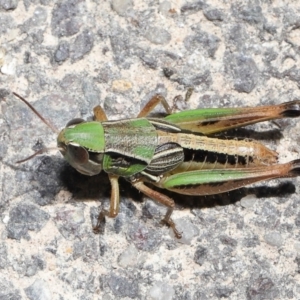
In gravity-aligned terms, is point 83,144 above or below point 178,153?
above

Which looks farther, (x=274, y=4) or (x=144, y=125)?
(x=274, y=4)

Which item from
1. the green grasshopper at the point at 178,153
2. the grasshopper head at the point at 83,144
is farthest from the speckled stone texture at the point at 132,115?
the grasshopper head at the point at 83,144

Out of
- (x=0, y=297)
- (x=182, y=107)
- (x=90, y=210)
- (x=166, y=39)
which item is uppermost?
(x=166, y=39)

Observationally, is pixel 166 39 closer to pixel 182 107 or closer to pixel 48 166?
pixel 182 107

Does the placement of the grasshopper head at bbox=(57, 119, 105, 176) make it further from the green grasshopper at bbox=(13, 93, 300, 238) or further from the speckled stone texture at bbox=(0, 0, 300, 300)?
the speckled stone texture at bbox=(0, 0, 300, 300)

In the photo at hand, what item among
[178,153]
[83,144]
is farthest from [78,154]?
[178,153]

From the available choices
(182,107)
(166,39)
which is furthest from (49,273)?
(166,39)

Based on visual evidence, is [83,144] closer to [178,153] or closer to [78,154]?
[78,154]
